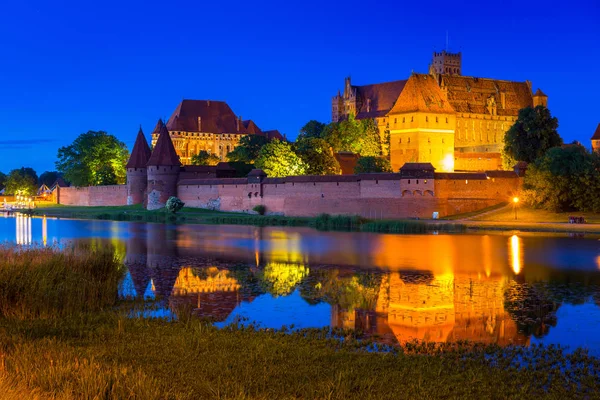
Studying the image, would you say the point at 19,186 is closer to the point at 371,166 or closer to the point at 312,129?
the point at 312,129

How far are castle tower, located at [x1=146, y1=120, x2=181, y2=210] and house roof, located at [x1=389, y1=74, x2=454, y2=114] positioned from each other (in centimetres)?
1416

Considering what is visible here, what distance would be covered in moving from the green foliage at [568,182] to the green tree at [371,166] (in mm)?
14235

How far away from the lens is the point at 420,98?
147 ft

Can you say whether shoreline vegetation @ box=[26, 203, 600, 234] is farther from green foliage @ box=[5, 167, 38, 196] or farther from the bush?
green foliage @ box=[5, 167, 38, 196]

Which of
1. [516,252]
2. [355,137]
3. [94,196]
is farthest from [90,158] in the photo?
[516,252]

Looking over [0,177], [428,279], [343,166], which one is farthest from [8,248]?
[0,177]

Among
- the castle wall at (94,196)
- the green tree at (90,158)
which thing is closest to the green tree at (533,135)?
the castle wall at (94,196)

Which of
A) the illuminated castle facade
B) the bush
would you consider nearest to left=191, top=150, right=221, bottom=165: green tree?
the illuminated castle facade

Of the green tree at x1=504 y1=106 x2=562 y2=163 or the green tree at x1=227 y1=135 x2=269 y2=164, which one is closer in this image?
the green tree at x1=504 y1=106 x2=562 y2=163

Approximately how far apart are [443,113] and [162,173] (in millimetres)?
17747

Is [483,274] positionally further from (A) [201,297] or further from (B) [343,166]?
(B) [343,166]

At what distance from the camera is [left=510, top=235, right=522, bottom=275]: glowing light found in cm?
1660

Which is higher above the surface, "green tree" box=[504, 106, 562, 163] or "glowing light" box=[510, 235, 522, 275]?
"green tree" box=[504, 106, 562, 163]

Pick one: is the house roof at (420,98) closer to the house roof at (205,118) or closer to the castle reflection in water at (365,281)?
the castle reflection in water at (365,281)
